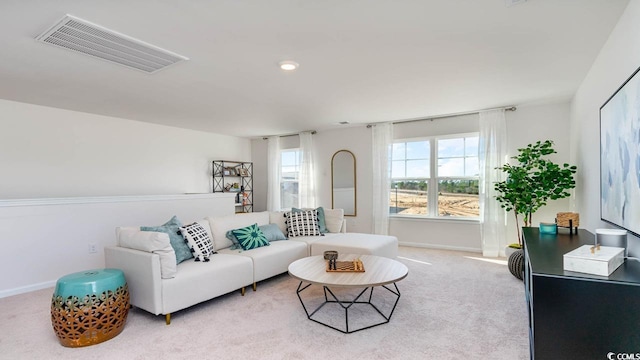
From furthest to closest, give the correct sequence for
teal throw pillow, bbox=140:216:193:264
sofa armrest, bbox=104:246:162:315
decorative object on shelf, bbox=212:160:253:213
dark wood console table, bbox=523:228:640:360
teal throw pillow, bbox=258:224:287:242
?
decorative object on shelf, bbox=212:160:253:213
teal throw pillow, bbox=258:224:287:242
teal throw pillow, bbox=140:216:193:264
sofa armrest, bbox=104:246:162:315
dark wood console table, bbox=523:228:640:360

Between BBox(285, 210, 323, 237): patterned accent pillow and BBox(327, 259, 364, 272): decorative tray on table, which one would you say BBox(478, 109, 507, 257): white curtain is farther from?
BBox(327, 259, 364, 272): decorative tray on table

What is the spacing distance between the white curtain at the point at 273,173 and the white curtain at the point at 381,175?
2278 mm

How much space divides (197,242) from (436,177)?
4.02 m

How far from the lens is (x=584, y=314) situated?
4.64ft

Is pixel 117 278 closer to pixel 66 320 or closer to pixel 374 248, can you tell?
pixel 66 320

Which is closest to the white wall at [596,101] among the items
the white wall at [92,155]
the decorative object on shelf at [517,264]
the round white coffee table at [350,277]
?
the decorative object on shelf at [517,264]

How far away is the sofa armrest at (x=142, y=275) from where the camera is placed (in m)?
2.65

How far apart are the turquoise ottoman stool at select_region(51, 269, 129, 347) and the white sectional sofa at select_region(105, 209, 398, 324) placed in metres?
0.29

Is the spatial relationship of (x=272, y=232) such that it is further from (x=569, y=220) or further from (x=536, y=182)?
(x=536, y=182)

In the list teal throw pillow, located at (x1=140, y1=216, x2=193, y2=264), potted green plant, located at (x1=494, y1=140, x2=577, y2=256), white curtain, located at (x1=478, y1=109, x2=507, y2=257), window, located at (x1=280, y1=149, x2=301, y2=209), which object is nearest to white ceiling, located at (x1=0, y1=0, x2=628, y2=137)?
white curtain, located at (x1=478, y1=109, x2=507, y2=257)

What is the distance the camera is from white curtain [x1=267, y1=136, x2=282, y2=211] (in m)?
7.15

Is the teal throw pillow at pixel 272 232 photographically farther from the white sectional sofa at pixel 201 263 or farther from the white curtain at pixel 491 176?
the white curtain at pixel 491 176

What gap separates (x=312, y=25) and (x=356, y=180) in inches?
168

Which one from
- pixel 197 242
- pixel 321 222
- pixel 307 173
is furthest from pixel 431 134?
pixel 197 242
